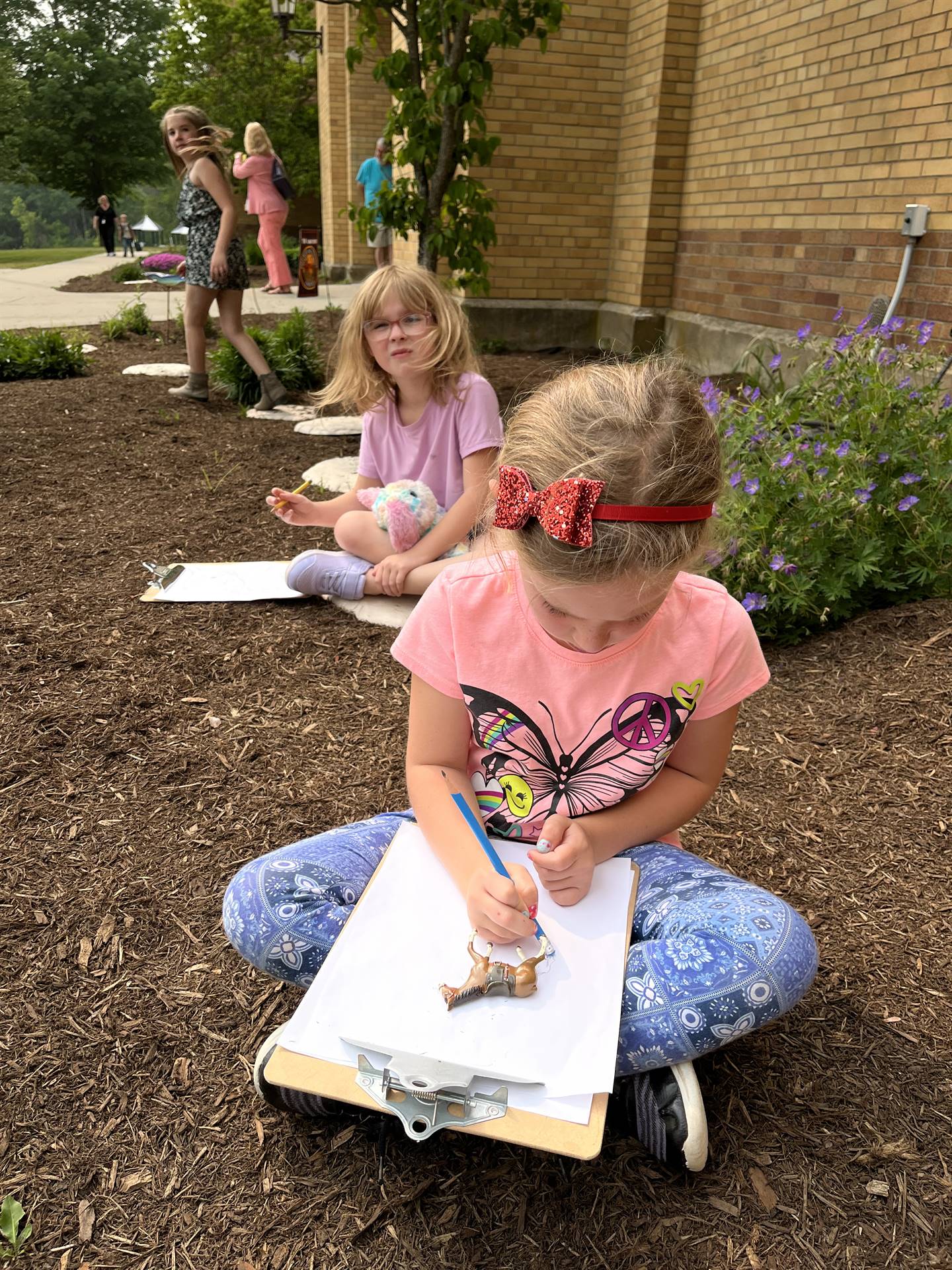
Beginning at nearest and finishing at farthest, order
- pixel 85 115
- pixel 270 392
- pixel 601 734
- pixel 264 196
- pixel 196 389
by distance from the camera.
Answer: pixel 601 734
pixel 270 392
pixel 196 389
pixel 264 196
pixel 85 115

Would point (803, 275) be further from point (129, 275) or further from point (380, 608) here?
point (129, 275)

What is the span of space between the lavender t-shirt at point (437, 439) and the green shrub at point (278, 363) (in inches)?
137

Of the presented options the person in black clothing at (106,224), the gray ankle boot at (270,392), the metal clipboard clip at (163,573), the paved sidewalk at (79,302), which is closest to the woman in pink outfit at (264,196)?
the paved sidewalk at (79,302)

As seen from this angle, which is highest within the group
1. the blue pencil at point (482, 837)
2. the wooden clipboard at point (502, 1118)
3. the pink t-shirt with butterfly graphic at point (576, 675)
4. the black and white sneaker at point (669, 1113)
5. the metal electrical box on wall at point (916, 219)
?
the metal electrical box on wall at point (916, 219)

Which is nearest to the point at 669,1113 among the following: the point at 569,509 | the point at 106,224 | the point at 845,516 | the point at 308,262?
the point at 569,509

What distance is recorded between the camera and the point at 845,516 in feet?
9.42

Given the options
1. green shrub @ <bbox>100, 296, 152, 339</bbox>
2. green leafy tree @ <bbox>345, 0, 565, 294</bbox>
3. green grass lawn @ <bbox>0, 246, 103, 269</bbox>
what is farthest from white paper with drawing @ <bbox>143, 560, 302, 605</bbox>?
green grass lawn @ <bbox>0, 246, 103, 269</bbox>

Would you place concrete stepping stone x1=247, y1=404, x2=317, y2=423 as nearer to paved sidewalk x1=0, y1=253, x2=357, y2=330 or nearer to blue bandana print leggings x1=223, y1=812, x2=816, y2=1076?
paved sidewalk x1=0, y1=253, x2=357, y2=330

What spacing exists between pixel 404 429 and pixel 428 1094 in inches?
95.1

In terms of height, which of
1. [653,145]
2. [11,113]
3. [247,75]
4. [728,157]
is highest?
[11,113]

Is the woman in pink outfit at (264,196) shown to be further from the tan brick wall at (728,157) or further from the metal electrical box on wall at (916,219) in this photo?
the metal electrical box on wall at (916,219)

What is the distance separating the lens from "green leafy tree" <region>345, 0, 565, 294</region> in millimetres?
4816

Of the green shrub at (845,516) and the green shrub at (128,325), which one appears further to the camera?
the green shrub at (128,325)

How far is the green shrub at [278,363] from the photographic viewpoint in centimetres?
641
